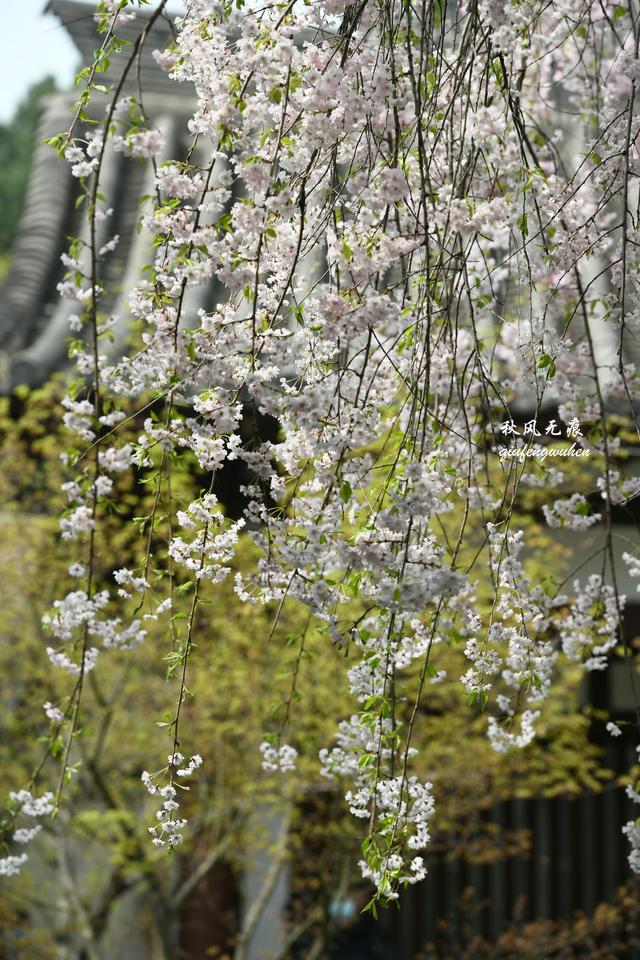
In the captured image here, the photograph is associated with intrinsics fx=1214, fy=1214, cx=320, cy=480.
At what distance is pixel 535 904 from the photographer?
19.5 ft

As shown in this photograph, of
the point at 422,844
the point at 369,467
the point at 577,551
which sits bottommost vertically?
the point at 422,844

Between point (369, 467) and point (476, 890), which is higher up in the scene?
point (476, 890)

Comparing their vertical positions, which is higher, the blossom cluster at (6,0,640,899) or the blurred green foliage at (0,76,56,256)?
the blurred green foliage at (0,76,56,256)

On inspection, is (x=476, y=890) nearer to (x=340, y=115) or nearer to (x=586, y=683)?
(x=586, y=683)

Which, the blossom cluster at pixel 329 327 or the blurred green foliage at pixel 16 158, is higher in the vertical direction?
the blurred green foliage at pixel 16 158

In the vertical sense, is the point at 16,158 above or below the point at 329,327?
above

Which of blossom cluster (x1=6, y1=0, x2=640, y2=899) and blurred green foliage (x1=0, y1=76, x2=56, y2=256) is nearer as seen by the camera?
blossom cluster (x1=6, y1=0, x2=640, y2=899)

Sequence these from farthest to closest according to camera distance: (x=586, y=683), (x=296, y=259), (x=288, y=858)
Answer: (x=586, y=683), (x=288, y=858), (x=296, y=259)

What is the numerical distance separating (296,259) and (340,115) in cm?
23

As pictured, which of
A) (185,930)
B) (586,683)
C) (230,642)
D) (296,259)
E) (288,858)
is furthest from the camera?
(586,683)

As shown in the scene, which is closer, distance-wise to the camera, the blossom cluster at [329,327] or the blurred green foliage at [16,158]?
the blossom cluster at [329,327]

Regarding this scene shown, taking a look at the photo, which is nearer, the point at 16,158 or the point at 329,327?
the point at 329,327

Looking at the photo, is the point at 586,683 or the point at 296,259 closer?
the point at 296,259

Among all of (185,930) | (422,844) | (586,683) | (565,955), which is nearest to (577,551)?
(586,683)
